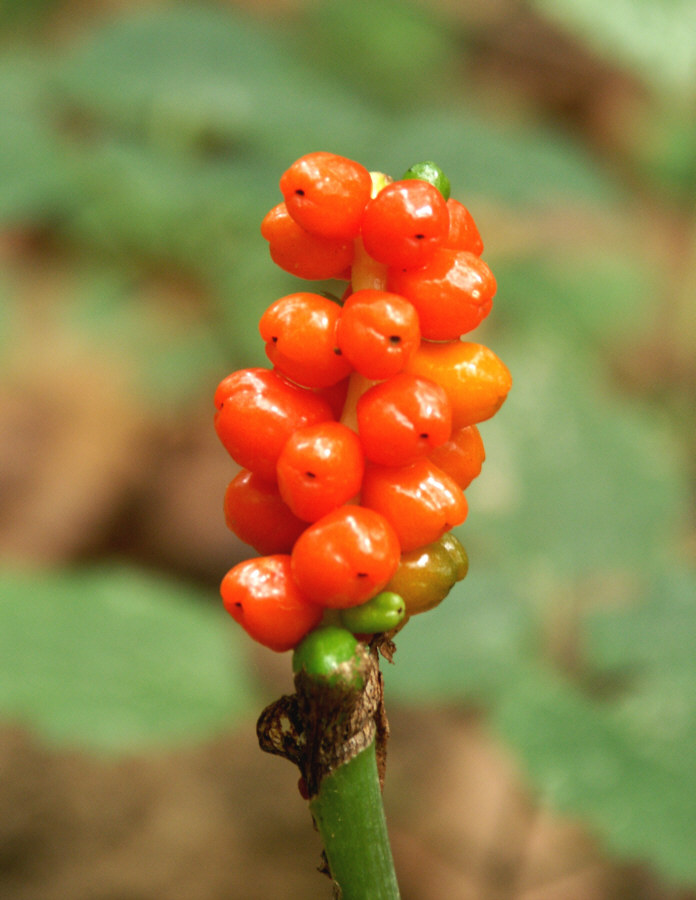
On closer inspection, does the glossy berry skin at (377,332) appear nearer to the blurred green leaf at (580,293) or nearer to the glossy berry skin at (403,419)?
the glossy berry skin at (403,419)

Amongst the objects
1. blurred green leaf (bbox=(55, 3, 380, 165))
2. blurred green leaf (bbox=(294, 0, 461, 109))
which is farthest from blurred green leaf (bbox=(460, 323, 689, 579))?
blurred green leaf (bbox=(294, 0, 461, 109))

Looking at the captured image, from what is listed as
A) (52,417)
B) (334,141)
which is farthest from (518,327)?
(52,417)

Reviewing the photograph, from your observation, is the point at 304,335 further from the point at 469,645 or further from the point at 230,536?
the point at 230,536

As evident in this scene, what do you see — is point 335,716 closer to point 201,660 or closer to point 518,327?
point 201,660

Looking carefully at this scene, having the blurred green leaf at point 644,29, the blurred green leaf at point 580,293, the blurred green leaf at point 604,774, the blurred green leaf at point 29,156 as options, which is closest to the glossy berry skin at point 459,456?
the blurred green leaf at point 604,774

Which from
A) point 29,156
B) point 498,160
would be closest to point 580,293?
point 498,160
